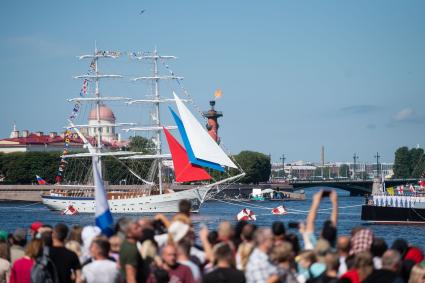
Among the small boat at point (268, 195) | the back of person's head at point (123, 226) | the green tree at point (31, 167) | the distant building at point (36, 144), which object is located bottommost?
the back of person's head at point (123, 226)

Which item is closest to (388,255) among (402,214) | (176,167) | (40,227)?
(40,227)

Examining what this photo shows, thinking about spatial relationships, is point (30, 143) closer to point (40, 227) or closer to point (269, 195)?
point (269, 195)

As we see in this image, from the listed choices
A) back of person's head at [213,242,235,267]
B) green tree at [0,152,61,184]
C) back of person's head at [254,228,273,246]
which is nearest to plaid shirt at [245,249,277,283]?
back of person's head at [254,228,273,246]

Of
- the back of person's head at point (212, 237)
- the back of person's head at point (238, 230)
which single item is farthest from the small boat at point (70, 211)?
the back of person's head at point (238, 230)

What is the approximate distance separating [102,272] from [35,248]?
2.83ft

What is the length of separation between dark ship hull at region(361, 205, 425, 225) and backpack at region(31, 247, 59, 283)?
44722mm

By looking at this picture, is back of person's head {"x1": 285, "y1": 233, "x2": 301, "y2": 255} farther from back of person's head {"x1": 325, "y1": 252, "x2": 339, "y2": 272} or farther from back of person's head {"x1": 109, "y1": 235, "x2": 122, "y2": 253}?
back of person's head {"x1": 109, "y1": 235, "x2": 122, "y2": 253}

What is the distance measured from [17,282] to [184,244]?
76.8 inches

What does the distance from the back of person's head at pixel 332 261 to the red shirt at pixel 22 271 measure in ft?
10.4

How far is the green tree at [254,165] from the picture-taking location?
145000mm

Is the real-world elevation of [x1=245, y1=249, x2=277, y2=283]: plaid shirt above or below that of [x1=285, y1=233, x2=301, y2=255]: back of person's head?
below

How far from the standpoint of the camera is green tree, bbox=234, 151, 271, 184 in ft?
476

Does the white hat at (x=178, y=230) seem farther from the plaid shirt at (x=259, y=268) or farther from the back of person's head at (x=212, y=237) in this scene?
the plaid shirt at (x=259, y=268)

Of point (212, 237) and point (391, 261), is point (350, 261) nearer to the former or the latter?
point (391, 261)
